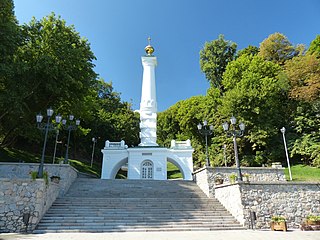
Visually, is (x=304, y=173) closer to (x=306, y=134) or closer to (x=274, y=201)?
(x=306, y=134)

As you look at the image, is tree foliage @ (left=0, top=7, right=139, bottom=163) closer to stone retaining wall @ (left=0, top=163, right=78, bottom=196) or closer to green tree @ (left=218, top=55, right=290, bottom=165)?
stone retaining wall @ (left=0, top=163, right=78, bottom=196)

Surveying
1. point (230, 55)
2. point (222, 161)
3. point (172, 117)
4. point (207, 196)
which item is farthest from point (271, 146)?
point (172, 117)

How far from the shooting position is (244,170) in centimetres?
1385

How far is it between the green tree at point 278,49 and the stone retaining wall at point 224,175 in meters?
18.2

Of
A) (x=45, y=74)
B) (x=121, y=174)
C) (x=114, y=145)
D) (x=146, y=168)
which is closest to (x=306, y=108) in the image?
(x=146, y=168)

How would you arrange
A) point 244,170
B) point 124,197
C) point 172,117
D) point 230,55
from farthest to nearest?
point 172,117
point 230,55
point 244,170
point 124,197

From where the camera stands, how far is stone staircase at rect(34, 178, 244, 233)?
8609 millimetres

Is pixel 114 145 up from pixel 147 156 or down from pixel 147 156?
up

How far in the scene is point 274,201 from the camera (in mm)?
9906

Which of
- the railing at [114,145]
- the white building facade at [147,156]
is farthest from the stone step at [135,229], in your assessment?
the railing at [114,145]

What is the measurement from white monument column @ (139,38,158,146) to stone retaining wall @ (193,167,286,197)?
8422 mm

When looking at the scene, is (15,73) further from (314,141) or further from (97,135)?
(314,141)

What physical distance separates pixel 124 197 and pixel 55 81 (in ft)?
27.9

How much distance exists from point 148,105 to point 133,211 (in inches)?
557
